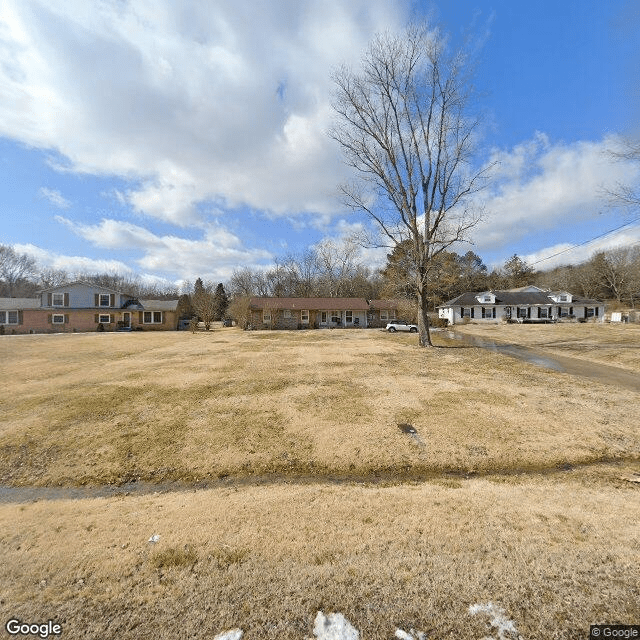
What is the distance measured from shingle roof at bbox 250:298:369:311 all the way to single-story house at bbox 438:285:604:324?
1492 centimetres

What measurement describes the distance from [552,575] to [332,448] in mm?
3507

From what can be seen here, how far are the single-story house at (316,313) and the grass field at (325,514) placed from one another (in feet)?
95.5

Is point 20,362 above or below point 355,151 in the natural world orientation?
below

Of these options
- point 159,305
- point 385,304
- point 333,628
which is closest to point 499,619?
point 333,628

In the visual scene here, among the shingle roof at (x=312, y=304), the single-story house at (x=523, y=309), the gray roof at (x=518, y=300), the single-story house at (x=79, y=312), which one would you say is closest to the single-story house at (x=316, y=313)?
the shingle roof at (x=312, y=304)

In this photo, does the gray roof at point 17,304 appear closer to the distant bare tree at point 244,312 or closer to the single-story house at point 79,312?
the single-story house at point 79,312

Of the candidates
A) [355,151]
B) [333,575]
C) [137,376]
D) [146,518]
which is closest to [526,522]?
[333,575]

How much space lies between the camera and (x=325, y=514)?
3713mm

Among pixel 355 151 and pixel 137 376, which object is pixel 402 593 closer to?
pixel 137 376

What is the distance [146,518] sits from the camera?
147 inches

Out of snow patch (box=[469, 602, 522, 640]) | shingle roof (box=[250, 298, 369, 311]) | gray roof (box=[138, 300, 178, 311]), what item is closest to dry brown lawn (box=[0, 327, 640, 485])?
snow patch (box=[469, 602, 522, 640])

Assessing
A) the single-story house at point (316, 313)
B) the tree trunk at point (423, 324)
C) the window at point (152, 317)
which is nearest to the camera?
the tree trunk at point (423, 324)

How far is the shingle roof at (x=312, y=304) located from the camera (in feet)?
127

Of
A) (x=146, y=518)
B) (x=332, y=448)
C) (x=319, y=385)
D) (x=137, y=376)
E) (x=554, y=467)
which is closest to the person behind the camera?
(x=146, y=518)
